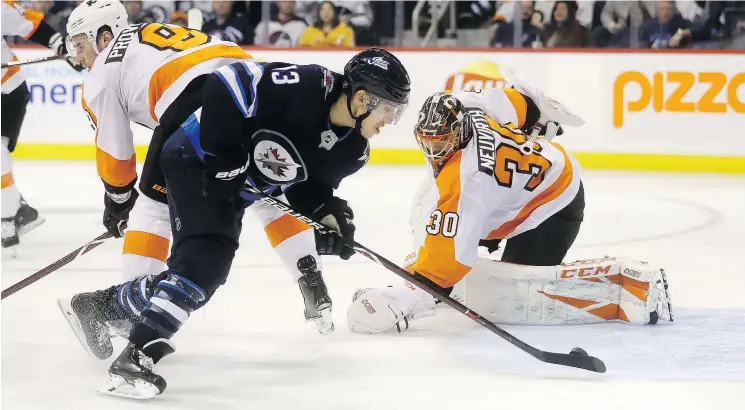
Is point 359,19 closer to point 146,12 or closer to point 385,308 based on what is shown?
point 146,12

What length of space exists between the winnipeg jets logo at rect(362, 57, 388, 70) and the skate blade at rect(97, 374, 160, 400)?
37.9 inches

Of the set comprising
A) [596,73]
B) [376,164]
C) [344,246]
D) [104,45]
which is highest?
[104,45]

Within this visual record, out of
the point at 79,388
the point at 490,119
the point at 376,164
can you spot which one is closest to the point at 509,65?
the point at 376,164

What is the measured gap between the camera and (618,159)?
26.2ft

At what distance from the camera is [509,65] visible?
811 cm

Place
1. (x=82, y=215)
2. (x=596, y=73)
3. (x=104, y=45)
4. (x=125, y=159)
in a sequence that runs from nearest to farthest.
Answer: (x=125, y=159), (x=104, y=45), (x=82, y=215), (x=596, y=73)

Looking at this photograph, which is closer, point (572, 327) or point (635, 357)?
point (635, 357)

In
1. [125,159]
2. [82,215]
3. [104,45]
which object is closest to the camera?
[125,159]

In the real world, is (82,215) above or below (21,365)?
below

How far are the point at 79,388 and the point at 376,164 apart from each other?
5.48m

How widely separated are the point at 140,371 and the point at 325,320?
0.87m

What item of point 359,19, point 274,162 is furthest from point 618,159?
point 274,162

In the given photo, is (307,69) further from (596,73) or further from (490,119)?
(596,73)

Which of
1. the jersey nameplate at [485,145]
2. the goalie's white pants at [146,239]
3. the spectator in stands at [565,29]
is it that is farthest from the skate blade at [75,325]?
the spectator in stands at [565,29]
